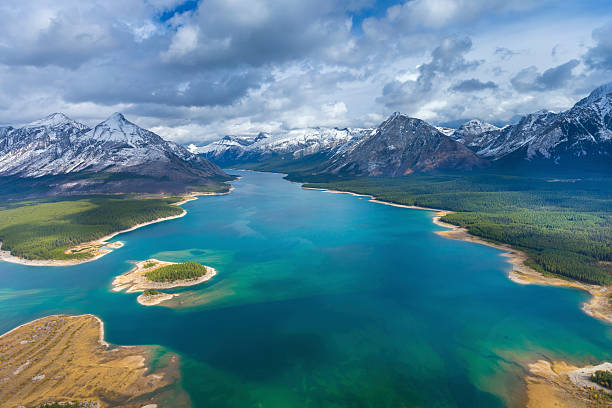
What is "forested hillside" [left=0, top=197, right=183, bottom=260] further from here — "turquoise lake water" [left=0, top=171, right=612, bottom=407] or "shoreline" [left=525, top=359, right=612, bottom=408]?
→ "shoreline" [left=525, top=359, right=612, bottom=408]

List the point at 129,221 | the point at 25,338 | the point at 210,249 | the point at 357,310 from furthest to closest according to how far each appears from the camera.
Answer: the point at 129,221
the point at 210,249
the point at 357,310
the point at 25,338

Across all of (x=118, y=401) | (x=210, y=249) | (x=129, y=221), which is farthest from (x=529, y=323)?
(x=129, y=221)

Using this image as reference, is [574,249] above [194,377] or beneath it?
above

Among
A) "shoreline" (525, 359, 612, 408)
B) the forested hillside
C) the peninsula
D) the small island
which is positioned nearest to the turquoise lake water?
"shoreline" (525, 359, 612, 408)

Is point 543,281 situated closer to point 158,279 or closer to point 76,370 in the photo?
point 158,279

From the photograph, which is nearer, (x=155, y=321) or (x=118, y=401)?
(x=118, y=401)

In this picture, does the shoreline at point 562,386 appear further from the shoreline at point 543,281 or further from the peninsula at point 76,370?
the peninsula at point 76,370

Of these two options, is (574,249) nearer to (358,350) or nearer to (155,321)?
(358,350)
